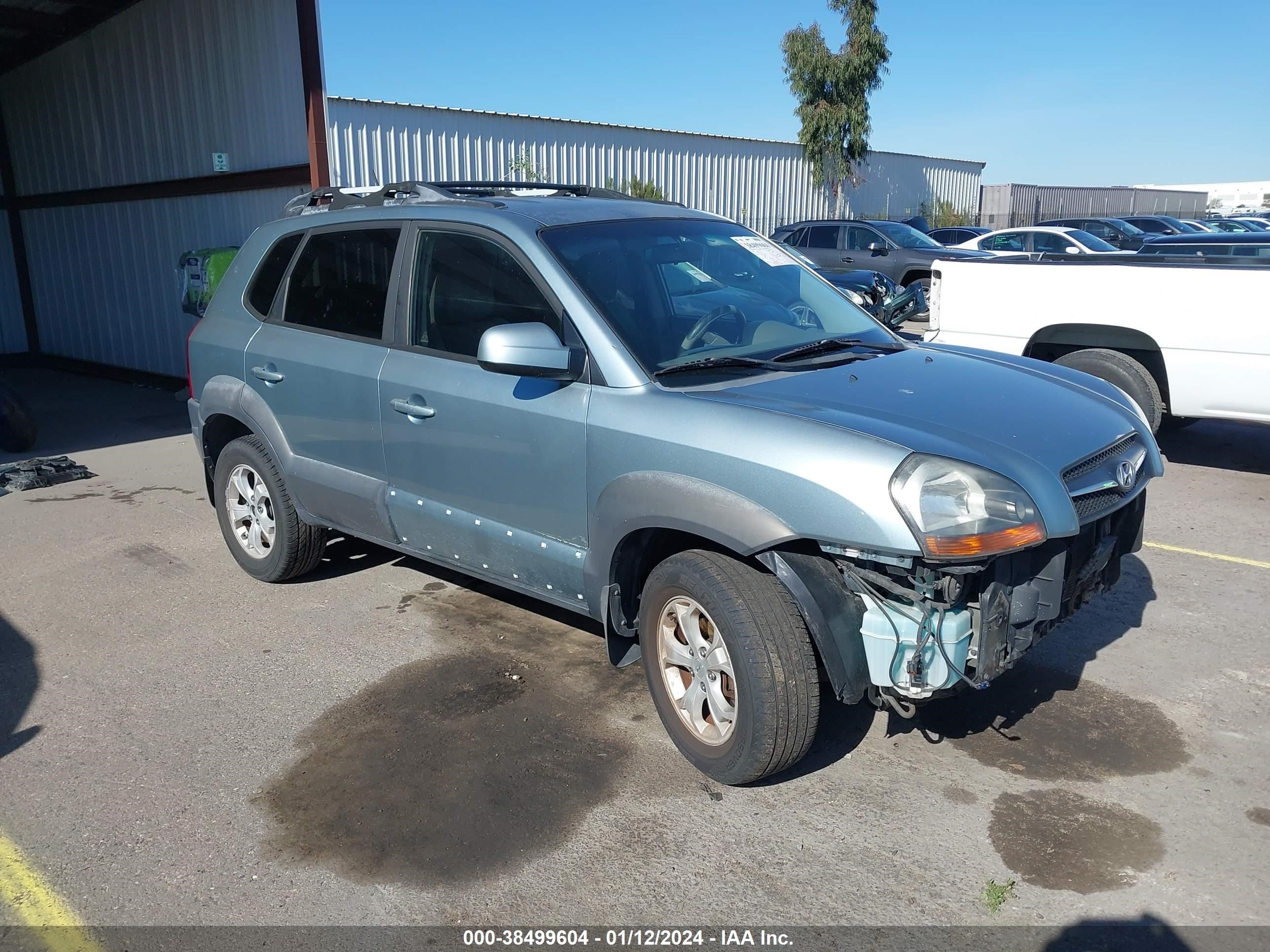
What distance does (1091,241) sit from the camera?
672 inches

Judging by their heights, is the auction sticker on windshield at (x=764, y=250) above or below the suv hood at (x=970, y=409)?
above

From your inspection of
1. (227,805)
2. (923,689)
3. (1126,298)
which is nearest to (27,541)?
(227,805)

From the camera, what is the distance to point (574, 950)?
2840 mm

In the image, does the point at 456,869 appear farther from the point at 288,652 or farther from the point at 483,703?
the point at 288,652

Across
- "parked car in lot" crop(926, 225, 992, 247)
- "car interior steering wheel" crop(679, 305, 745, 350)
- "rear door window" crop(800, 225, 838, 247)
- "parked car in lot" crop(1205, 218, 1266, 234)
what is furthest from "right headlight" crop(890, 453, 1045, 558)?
"parked car in lot" crop(1205, 218, 1266, 234)

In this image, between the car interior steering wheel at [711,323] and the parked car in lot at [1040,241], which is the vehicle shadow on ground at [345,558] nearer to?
the car interior steering wheel at [711,323]

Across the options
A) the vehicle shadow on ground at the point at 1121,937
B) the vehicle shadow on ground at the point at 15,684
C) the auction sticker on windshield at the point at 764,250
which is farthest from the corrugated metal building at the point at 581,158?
the vehicle shadow on ground at the point at 1121,937

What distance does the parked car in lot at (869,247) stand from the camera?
1777cm

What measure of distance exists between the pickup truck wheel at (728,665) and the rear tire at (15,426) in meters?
8.37

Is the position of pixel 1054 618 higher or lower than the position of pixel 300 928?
higher

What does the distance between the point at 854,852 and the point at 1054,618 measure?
1.02 m

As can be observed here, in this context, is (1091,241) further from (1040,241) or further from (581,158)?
(581,158)

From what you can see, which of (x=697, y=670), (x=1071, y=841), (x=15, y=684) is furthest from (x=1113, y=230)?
(x=15, y=684)

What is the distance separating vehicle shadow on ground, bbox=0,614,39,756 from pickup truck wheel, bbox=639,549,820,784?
2544mm
